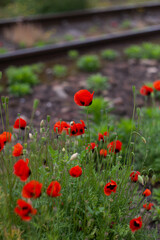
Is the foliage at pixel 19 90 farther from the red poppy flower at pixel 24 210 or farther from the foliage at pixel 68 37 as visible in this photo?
the red poppy flower at pixel 24 210

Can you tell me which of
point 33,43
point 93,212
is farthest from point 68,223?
point 33,43

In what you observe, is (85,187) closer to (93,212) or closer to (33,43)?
(93,212)

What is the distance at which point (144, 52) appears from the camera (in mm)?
5977

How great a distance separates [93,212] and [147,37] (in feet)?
14.9

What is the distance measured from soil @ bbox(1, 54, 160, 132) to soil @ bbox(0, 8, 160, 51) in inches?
53.3

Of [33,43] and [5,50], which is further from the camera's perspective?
[33,43]

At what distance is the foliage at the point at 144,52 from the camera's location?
585cm

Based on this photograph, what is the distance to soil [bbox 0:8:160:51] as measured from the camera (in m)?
6.53

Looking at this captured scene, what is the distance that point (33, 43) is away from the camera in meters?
6.48

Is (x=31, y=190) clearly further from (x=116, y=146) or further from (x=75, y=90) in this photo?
(x=75, y=90)

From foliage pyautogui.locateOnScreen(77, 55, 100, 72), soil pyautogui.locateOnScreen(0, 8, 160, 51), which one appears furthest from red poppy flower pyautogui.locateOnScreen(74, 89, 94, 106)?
soil pyautogui.locateOnScreen(0, 8, 160, 51)

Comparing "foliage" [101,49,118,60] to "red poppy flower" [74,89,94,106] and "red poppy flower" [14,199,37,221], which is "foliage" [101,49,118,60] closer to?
"red poppy flower" [74,89,94,106]

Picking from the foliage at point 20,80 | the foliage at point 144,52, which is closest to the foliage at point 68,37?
the foliage at point 144,52

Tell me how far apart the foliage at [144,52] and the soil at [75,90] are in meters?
0.16
